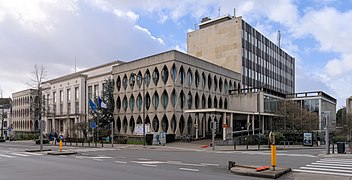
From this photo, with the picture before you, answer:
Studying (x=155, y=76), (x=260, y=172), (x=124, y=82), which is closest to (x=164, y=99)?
(x=155, y=76)

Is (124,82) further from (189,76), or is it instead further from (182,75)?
(189,76)

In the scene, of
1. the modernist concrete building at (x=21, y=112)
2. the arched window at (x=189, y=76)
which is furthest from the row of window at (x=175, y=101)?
the modernist concrete building at (x=21, y=112)

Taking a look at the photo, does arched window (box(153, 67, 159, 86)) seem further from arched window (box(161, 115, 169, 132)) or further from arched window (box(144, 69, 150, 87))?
arched window (box(161, 115, 169, 132))

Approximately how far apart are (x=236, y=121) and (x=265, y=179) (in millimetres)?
42803

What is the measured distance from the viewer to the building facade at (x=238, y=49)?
222 feet

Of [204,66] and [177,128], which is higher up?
[204,66]

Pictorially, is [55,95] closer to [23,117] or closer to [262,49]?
[23,117]

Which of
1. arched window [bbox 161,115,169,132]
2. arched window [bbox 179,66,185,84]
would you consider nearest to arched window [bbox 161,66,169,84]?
arched window [bbox 179,66,185,84]

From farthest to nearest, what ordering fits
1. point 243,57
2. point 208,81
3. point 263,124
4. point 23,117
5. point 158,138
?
point 23,117 < point 243,57 < point 208,81 < point 263,124 < point 158,138

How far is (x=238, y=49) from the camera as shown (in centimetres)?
6725

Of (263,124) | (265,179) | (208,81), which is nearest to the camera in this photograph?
(265,179)

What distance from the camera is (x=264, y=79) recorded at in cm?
7794

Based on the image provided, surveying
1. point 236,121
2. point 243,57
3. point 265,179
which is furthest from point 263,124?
point 265,179

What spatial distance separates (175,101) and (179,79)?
10.7 ft
